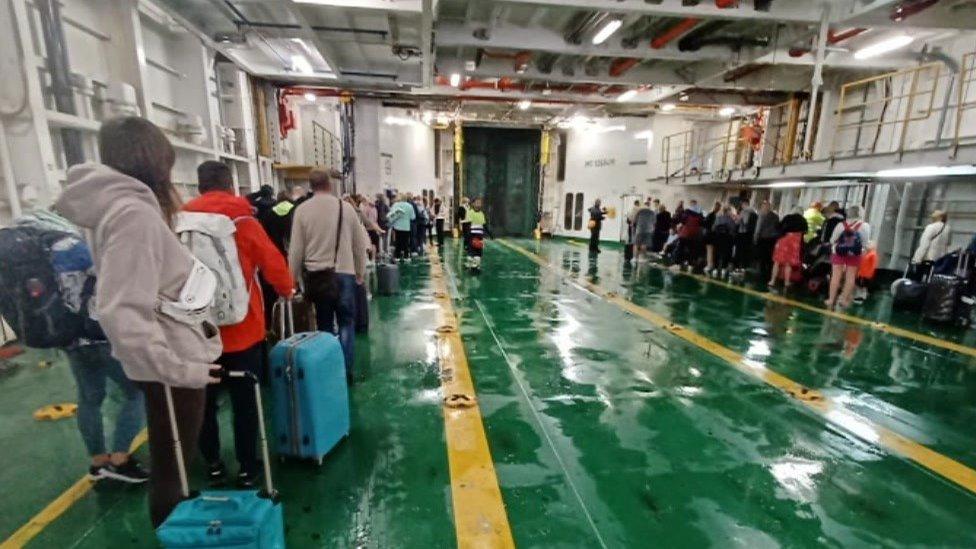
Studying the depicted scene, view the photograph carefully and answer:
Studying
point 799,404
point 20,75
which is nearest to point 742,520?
point 799,404

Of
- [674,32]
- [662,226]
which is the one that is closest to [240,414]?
[674,32]

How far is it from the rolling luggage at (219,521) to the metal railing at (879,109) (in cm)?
1094

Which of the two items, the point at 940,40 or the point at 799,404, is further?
the point at 940,40

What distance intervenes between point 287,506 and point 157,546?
0.54 metres

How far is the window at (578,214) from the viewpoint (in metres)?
18.3

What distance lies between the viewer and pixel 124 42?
5559 mm

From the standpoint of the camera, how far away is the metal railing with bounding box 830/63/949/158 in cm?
893

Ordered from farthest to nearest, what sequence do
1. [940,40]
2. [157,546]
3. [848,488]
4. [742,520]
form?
[940,40]
[848,488]
[742,520]
[157,546]

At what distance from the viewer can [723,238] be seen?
951 cm

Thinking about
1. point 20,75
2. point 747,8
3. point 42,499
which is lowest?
point 42,499

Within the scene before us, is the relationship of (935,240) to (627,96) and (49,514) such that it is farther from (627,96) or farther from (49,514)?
(49,514)

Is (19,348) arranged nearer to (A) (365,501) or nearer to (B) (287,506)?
(B) (287,506)

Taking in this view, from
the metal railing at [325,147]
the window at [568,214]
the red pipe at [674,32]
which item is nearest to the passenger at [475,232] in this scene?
the red pipe at [674,32]

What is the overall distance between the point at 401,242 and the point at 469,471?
27.4ft
